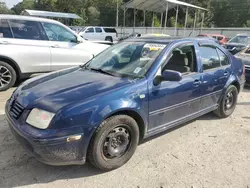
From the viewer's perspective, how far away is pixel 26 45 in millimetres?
6543

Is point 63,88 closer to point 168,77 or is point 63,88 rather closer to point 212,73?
point 168,77

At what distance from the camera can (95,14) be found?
199 feet

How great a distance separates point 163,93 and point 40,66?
14.5 feet

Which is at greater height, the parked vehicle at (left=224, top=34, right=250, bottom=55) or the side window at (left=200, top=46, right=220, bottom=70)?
the side window at (left=200, top=46, right=220, bottom=70)

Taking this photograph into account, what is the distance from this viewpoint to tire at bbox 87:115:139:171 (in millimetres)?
2844

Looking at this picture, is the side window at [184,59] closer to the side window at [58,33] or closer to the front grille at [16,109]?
the front grille at [16,109]

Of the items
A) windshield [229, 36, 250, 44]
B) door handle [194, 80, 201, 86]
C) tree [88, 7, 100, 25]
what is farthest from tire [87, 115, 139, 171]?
tree [88, 7, 100, 25]

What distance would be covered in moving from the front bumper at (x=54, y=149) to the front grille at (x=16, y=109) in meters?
0.13

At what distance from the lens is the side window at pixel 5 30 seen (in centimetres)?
640

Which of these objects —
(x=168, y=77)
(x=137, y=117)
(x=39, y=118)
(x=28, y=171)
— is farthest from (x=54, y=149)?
(x=168, y=77)

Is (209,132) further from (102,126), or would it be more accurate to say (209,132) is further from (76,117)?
(76,117)

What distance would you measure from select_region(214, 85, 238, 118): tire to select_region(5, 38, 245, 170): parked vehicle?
10.5 inches

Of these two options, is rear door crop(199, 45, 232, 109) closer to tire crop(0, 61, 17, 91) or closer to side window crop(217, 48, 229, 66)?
side window crop(217, 48, 229, 66)

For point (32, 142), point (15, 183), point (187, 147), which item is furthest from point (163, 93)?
point (15, 183)
